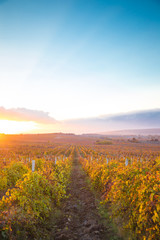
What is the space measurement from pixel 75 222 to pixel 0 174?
5.71m

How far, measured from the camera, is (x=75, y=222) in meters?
5.87

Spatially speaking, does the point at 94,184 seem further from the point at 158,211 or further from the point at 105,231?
the point at 158,211

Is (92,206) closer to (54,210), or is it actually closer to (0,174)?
(54,210)

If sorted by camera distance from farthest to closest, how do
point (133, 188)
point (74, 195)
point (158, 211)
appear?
point (74, 195) < point (133, 188) < point (158, 211)

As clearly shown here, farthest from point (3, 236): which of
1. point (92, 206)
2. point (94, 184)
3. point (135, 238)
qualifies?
point (94, 184)

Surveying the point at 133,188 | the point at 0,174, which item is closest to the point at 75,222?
the point at 133,188

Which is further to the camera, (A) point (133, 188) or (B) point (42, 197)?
(B) point (42, 197)

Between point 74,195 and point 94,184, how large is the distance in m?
1.39

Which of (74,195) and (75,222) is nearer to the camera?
(75,222)

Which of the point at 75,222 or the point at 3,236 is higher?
the point at 3,236

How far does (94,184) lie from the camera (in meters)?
9.45

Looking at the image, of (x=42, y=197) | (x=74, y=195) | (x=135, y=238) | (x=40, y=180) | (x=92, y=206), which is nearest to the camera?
(x=135, y=238)

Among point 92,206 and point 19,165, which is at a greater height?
point 19,165

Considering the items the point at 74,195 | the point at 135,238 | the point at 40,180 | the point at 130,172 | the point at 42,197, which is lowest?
the point at 74,195
